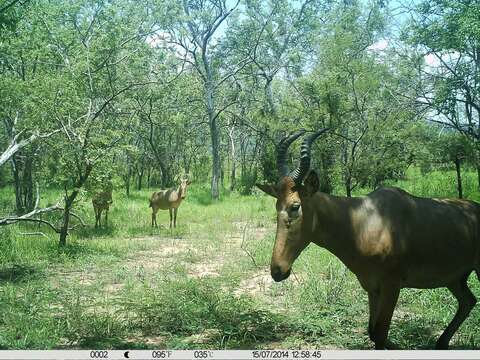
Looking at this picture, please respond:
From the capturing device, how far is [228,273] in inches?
249

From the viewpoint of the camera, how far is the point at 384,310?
3666 mm

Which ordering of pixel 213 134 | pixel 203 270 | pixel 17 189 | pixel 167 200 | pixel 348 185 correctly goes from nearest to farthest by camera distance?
pixel 203 270 → pixel 348 185 → pixel 17 189 → pixel 167 200 → pixel 213 134

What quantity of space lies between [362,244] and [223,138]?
1208cm

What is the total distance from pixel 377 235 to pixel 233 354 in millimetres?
1426

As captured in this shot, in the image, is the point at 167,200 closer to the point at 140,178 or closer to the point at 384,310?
the point at 140,178

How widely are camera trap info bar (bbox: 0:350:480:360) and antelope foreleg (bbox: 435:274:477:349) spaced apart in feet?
1.01

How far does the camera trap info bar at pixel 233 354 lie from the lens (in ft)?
12.2

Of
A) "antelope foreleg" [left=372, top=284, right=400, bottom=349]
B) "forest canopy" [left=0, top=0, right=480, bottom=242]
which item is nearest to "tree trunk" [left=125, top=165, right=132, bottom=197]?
"forest canopy" [left=0, top=0, right=480, bottom=242]

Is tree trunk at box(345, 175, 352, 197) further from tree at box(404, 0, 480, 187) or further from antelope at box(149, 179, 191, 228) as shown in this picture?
antelope at box(149, 179, 191, 228)

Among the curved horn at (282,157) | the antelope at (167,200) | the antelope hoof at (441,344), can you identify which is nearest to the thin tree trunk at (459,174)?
the antelope hoof at (441,344)

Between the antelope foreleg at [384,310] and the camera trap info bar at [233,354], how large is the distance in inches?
4.2

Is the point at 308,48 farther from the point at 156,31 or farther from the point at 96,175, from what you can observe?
the point at 96,175

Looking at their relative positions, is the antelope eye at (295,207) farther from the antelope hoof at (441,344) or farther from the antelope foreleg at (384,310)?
the antelope hoof at (441,344)

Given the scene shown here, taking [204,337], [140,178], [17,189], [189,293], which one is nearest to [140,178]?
[140,178]
